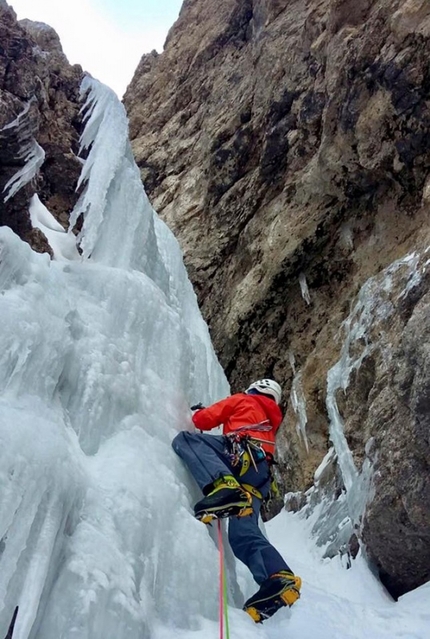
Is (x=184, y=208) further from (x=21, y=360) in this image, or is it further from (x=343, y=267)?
(x=21, y=360)

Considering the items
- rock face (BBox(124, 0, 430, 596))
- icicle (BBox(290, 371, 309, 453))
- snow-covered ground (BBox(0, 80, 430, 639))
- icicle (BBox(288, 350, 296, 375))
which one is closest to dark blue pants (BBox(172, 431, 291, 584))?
snow-covered ground (BBox(0, 80, 430, 639))

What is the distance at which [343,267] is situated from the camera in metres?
9.48

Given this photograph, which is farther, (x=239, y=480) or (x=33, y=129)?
(x=33, y=129)

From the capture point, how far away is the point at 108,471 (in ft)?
10.2

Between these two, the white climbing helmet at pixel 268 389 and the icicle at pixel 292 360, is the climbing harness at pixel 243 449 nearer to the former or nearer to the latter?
the white climbing helmet at pixel 268 389

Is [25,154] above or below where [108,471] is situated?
below

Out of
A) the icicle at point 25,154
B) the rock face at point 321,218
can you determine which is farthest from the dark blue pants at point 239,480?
the icicle at point 25,154

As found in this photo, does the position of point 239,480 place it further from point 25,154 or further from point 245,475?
point 25,154

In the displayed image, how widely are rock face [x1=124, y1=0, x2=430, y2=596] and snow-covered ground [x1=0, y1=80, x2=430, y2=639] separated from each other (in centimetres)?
101

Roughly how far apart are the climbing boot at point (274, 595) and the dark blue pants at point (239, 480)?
2.9 inches

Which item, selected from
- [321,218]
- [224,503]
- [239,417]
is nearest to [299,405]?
[321,218]

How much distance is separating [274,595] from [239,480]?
0.81m

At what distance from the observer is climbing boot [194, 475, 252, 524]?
322cm

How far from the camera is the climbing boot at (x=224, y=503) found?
10.6 feet
